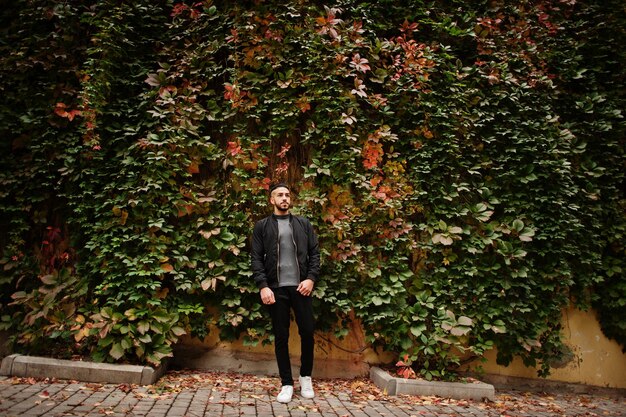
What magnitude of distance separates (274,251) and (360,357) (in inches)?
75.4

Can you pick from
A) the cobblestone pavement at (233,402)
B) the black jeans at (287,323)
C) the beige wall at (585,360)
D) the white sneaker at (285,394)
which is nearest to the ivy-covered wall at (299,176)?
the beige wall at (585,360)

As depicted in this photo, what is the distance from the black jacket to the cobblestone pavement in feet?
3.78

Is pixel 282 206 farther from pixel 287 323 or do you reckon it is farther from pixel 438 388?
pixel 438 388

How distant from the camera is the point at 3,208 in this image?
4.59 meters

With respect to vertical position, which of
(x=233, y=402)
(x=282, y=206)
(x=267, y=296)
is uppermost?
(x=282, y=206)

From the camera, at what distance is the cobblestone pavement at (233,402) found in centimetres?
344

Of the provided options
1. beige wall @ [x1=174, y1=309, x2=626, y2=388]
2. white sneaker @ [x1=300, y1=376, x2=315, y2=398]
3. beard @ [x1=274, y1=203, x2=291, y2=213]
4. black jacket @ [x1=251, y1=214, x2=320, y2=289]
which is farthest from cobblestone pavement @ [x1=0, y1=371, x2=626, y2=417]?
beard @ [x1=274, y1=203, x2=291, y2=213]

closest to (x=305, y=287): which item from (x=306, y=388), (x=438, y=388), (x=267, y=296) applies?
(x=267, y=296)

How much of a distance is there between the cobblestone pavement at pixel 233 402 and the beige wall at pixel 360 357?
0.19 m

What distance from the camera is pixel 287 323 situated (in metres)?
4.05

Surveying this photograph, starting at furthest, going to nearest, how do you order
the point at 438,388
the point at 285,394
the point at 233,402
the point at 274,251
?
the point at 438,388, the point at 274,251, the point at 285,394, the point at 233,402

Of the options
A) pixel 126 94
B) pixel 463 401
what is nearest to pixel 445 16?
pixel 126 94

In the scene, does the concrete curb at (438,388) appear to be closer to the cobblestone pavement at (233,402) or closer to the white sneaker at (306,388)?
the cobblestone pavement at (233,402)

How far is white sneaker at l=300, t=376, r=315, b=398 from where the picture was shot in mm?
3986
